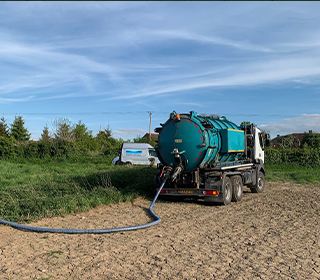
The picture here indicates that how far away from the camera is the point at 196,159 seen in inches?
441

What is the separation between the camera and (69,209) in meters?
9.70

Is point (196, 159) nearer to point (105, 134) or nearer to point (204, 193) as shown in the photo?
point (204, 193)

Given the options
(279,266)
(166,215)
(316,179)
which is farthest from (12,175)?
(316,179)

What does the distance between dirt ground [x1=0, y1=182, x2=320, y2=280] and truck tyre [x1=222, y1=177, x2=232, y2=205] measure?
1.26m

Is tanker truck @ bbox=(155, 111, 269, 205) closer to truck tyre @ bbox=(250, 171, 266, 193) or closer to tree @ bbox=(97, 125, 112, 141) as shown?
truck tyre @ bbox=(250, 171, 266, 193)

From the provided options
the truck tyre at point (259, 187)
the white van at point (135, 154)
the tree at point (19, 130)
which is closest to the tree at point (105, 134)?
the tree at point (19, 130)

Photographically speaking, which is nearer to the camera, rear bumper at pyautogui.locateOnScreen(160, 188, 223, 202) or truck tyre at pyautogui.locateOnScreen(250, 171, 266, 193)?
rear bumper at pyautogui.locateOnScreen(160, 188, 223, 202)

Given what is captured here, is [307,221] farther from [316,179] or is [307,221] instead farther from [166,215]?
[316,179]

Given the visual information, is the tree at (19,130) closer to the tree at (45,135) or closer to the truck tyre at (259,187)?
the tree at (45,135)

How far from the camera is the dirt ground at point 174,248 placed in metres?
5.39

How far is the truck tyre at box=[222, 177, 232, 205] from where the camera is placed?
11.4 m

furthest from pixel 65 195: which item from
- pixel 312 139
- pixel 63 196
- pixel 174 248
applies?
pixel 312 139

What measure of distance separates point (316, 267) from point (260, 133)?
11203 mm

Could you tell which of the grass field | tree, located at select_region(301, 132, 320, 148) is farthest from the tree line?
tree, located at select_region(301, 132, 320, 148)
